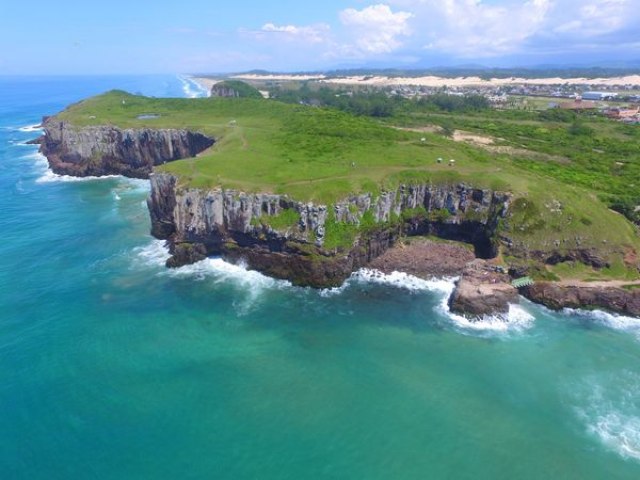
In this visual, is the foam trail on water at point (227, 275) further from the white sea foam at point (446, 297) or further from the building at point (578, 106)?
the building at point (578, 106)

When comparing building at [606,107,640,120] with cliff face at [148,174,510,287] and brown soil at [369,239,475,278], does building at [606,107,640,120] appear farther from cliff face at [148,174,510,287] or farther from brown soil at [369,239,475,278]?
brown soil at [369,239,475,278]

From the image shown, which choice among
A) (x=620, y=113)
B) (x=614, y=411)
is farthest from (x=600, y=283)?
(x=620, y=113)

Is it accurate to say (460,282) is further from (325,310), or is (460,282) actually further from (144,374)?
(144,374)

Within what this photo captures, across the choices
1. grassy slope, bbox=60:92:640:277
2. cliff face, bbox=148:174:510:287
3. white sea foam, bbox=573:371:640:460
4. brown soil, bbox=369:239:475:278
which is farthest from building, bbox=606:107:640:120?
white sea foam, bbox=573:371:640:460

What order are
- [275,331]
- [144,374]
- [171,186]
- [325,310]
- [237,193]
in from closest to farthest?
1. [144,374]
2. [275,331]
3. [325,310]
4. [237,193]
5. [171,186]

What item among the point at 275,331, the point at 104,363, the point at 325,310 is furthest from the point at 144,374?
the point at 325,310
